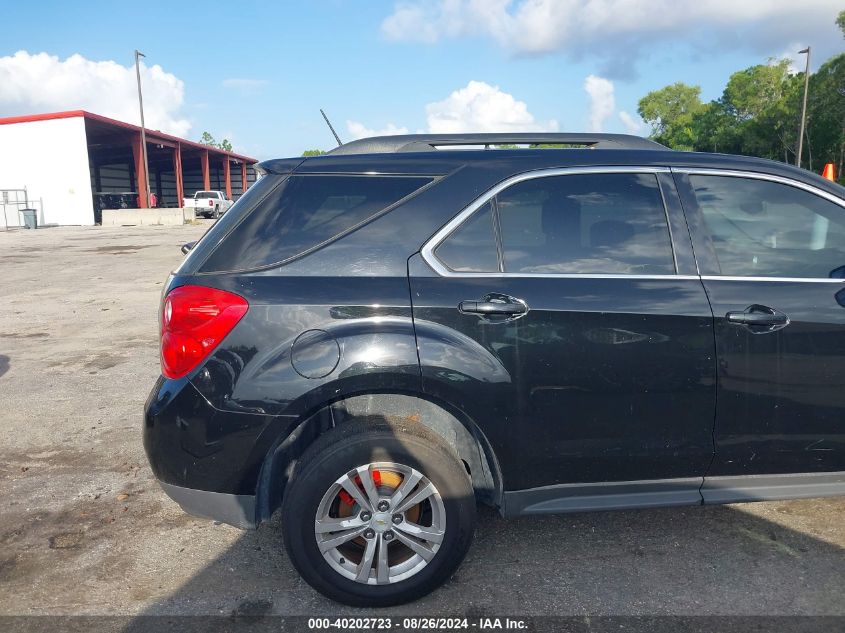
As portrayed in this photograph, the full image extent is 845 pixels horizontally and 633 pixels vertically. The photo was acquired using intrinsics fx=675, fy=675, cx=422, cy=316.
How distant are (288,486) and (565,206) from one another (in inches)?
65.0

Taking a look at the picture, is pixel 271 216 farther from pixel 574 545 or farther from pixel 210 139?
pixel 210 139

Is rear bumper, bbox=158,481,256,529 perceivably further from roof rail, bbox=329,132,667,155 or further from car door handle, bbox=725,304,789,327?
car door handle, bbox=725,304,789,327

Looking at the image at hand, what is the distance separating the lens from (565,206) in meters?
2.91

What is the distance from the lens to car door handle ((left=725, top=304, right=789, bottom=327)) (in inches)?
110

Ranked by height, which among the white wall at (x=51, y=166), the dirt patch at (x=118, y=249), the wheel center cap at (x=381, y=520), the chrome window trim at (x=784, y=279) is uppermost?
the white wall at (x=51, y=166)

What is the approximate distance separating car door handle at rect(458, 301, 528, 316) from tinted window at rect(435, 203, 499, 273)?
159 mm

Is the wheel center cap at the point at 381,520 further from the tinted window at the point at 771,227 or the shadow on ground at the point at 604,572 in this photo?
the tinted window at the point at 771,227

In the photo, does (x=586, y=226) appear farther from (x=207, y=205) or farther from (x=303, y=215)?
(x=207, y=205)

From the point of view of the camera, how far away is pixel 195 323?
2.70 meters

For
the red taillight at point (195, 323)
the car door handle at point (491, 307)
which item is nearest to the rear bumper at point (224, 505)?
the red taillight at point (195, 323)

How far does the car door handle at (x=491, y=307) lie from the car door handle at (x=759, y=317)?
2.89ft

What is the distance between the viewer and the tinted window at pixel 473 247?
2801 mm

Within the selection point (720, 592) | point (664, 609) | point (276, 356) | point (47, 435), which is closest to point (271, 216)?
point (276, 356)

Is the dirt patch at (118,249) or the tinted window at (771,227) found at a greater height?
the tinted window at (771,227)
